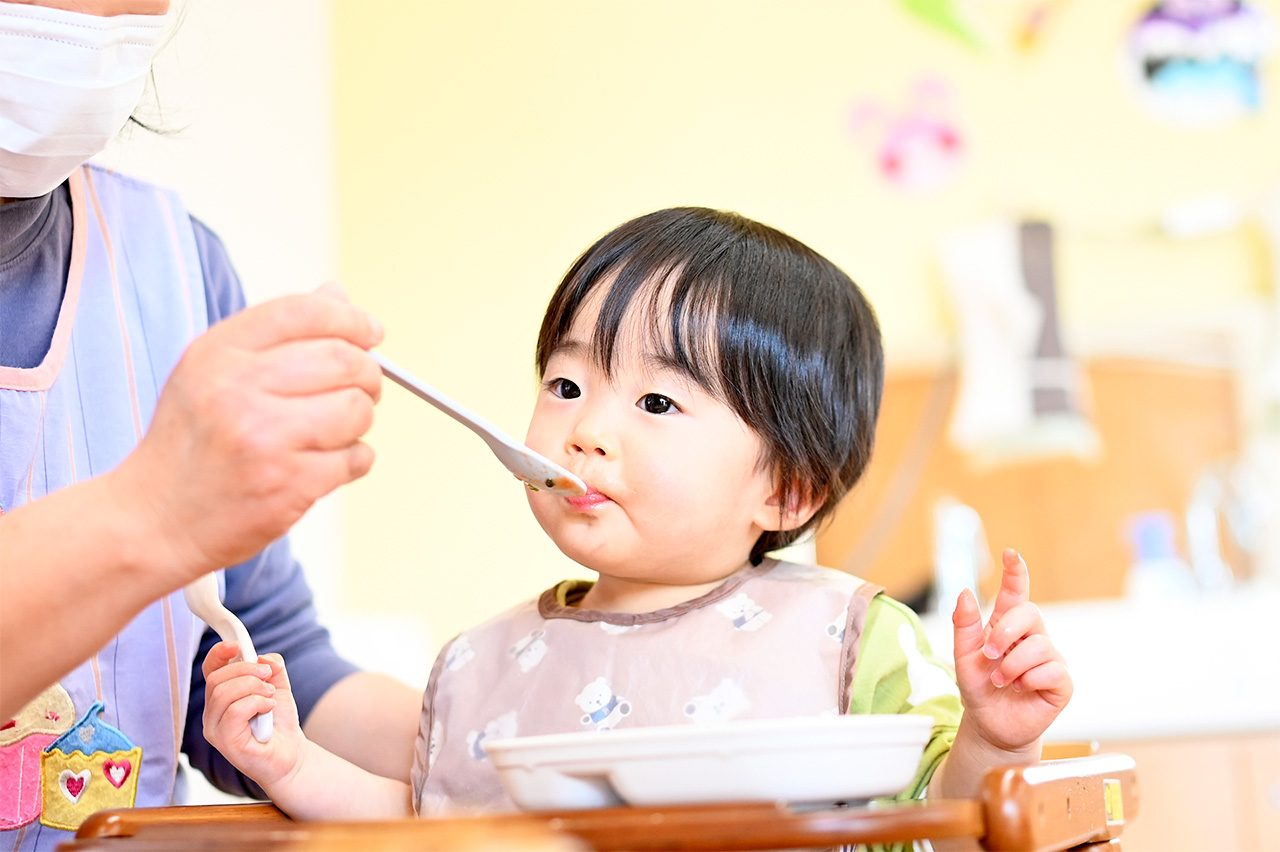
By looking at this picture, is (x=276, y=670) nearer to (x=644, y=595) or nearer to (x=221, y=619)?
(x=221, y=619)

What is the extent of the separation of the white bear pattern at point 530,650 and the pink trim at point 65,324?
1.36ft

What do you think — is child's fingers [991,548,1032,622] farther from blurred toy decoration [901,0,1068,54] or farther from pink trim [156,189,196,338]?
blurred toy decoration [901,0,1068,54]

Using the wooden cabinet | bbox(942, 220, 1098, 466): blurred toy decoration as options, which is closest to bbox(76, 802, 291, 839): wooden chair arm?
the wooden cabinet

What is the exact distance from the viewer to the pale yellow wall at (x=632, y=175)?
2693 mm

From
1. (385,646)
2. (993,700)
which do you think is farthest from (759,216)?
(993,700)

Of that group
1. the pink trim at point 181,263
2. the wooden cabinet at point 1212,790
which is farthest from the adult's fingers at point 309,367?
the wooden cabinet at point 1212,790

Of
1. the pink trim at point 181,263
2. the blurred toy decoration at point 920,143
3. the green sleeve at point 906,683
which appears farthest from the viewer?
the blurred toy decoration at point 920,143

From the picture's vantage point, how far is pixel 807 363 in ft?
3.23

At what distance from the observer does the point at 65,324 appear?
96 cm

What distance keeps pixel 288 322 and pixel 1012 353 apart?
228cm

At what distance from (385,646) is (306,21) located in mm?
1079

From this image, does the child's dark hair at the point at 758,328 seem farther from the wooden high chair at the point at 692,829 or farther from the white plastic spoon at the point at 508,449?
the wooden high chair at the point at 692,829

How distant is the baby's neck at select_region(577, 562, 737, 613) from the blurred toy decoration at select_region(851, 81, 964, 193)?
6.64ft

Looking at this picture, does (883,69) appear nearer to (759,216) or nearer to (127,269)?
(759,216)
